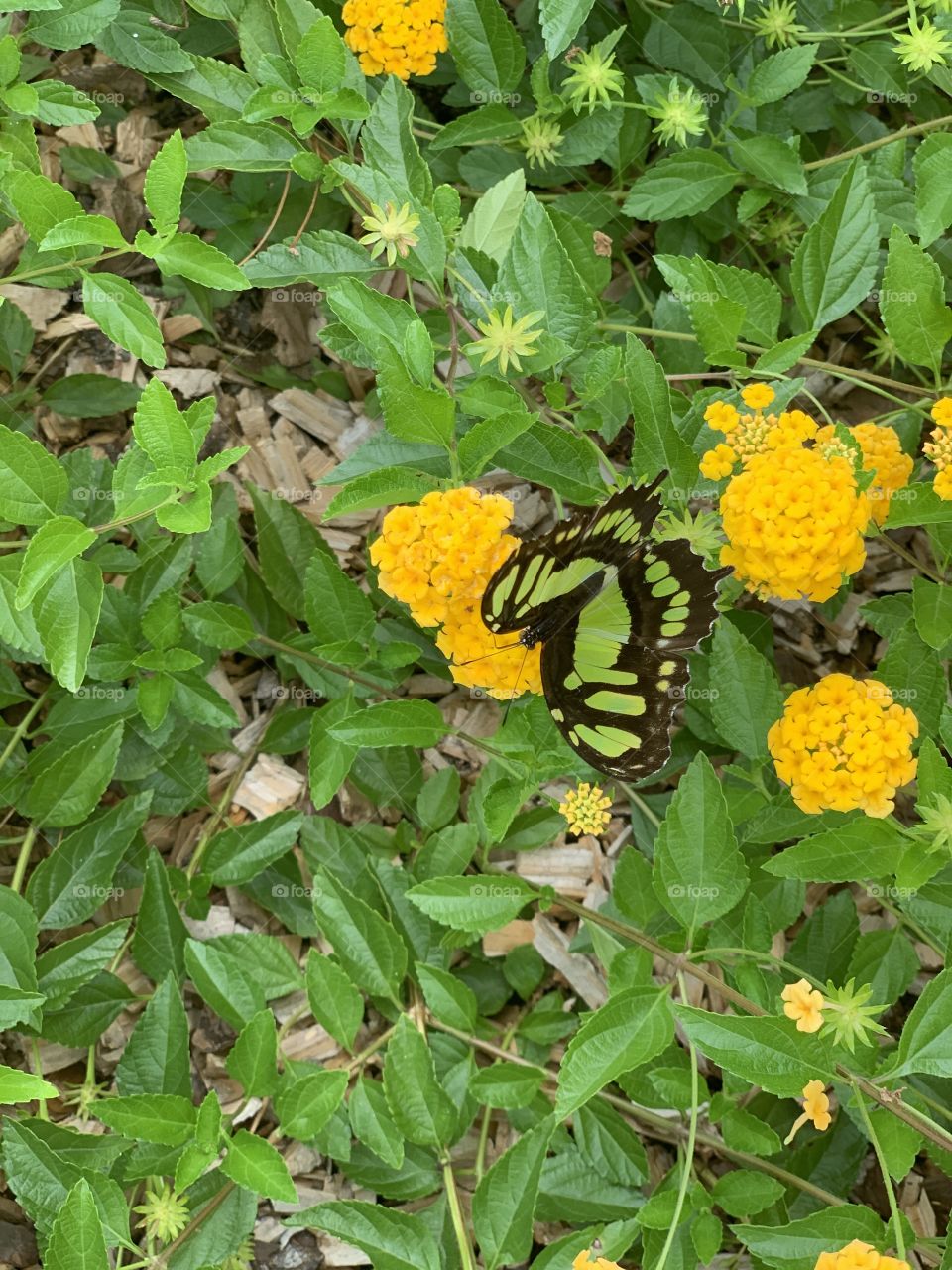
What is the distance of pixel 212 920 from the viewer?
2.87m

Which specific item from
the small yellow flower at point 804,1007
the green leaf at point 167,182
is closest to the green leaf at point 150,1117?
the small yellow flower at point 804,1007

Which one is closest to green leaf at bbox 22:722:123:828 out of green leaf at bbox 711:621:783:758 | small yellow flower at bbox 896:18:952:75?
green leaf at bbox 711:621:783:758

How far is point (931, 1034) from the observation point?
6.56 ft

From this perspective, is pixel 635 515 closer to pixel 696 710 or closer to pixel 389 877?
pixel 696 710

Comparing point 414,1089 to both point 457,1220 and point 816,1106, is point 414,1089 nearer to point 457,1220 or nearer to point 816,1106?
point 457,1220

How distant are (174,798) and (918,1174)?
2.02 m

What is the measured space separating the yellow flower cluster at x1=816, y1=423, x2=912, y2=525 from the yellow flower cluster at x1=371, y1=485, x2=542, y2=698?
75cm

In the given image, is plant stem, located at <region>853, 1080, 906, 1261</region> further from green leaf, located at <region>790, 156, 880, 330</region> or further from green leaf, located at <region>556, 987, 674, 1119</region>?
green leaf, located at <region>790, 156, 880, 330</region>

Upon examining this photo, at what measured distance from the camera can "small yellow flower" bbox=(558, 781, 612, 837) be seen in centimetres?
228

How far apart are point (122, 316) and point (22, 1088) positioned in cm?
134

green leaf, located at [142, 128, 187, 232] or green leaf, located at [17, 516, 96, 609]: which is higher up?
green leaf, located at [142, 128, 187, 232]

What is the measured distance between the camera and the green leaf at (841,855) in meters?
2.12

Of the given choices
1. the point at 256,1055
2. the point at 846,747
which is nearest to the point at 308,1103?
the point at 256,1055

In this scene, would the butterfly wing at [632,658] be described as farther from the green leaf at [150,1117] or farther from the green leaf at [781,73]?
the green leaf at [781,73]
